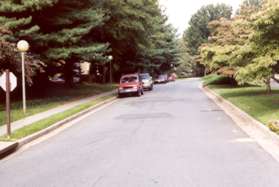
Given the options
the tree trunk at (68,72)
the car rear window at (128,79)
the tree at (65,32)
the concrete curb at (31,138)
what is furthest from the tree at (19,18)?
the tree trunk at (68,72)

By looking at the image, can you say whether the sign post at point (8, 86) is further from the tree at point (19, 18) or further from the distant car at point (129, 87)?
the distant car at point (129, 87)

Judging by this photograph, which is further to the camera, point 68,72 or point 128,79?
point 68,72

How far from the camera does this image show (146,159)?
10164mm

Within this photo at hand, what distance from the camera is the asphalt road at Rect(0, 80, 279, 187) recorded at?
827cm

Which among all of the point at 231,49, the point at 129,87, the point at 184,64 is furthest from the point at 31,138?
the point at 184,64

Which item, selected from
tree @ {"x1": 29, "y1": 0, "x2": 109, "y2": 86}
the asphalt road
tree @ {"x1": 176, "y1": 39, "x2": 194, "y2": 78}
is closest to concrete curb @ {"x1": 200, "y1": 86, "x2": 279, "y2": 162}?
the asphalt road

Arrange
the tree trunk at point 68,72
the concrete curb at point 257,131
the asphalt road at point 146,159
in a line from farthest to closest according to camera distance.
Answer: the tree trunk at point 68,72
the concrete curb at point 257,131
the asphalt road at point 146,159

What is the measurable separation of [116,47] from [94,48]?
52.1 ft

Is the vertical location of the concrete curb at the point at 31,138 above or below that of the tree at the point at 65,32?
below

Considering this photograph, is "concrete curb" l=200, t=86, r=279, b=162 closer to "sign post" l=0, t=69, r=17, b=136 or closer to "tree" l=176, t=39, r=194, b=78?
"sign post" l=0, t=69, r=17, b=136

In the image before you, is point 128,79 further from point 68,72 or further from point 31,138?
point 31,138

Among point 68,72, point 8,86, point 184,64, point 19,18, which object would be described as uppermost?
point 19,18

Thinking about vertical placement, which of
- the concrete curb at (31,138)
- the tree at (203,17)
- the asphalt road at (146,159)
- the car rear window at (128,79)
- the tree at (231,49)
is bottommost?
the concrete curb at (31,138)

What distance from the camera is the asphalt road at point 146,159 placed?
8273mm
